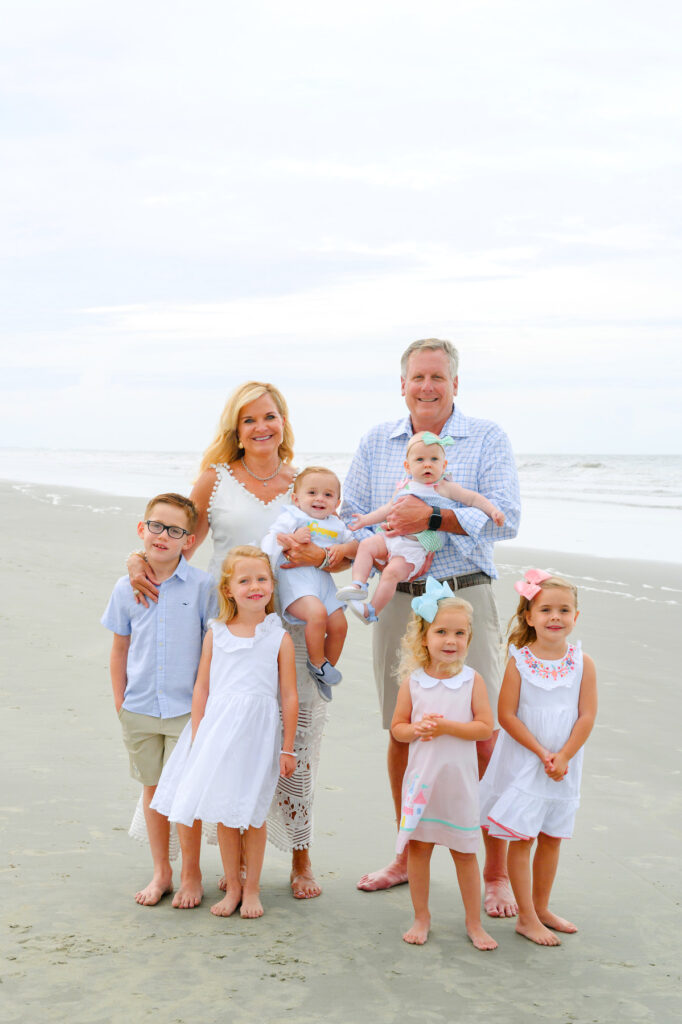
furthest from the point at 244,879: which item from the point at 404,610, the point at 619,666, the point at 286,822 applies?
the point at 619,666

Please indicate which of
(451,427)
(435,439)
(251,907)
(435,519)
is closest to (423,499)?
(435,519)

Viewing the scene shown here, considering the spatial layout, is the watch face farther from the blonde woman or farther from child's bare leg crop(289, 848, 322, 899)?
child's bare leg crop(289, 848, 322, 899)

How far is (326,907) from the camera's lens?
3.57 metres

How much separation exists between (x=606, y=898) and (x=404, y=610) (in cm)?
139

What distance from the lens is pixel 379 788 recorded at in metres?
4.87

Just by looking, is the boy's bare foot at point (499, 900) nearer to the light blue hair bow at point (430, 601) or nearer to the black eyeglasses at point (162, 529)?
the light blue hair bow at point (430, 601)

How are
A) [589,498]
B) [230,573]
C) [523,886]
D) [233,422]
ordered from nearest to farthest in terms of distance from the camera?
[523,886] < [230,573] < [233,422] < [589,498]

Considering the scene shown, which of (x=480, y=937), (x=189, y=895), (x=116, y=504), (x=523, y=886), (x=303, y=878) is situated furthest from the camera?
(x=116, y=504)

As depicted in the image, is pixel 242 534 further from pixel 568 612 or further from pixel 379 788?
pixel 379 788

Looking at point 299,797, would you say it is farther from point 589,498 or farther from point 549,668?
point 589,498

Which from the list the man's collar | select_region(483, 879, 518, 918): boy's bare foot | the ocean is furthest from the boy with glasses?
the ocean

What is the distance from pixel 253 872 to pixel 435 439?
1780 mm

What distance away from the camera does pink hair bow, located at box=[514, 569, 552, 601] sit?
3461mm

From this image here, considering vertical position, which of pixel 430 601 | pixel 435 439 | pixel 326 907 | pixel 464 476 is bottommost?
pixel 326 907
